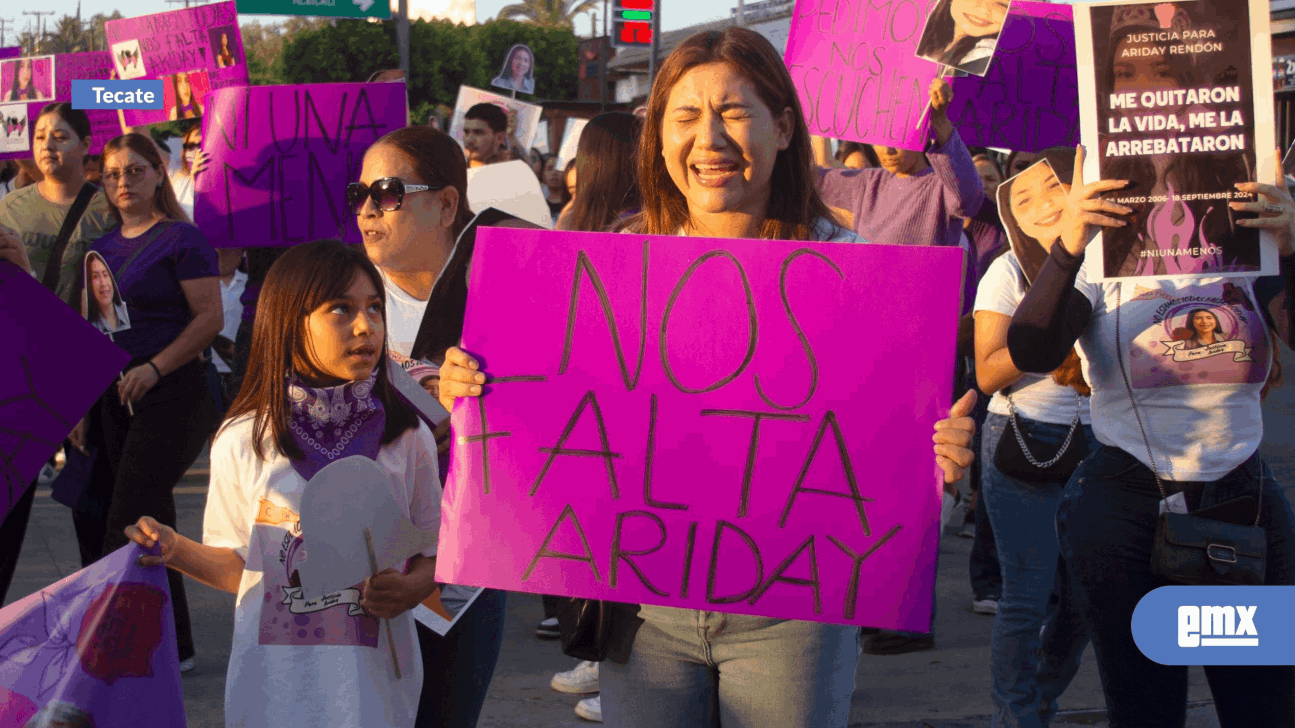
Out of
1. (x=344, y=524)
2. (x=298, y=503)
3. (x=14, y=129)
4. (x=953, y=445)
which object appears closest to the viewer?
(x=953, y=445)

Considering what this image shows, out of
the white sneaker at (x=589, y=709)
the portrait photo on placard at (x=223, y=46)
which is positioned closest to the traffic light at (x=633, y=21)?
the portrait photo on placard at (x=223, y=46)

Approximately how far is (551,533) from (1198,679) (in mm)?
3653

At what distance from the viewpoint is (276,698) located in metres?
2.46

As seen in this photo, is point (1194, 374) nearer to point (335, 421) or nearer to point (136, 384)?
point (335, 421)

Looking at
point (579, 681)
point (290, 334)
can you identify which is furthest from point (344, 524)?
point (579, 681)

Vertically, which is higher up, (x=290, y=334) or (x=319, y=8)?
(x=319, y=8)

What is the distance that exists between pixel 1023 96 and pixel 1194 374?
121 inches

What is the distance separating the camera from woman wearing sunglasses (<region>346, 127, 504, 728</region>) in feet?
9.83

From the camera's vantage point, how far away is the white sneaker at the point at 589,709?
170 inches

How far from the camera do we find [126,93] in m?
8.33

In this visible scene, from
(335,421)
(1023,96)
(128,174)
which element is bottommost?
(335,421)

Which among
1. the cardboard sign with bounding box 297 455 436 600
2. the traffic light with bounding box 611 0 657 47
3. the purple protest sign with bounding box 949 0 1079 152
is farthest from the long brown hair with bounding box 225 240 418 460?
the traffic light with bounding box 611 0 657 47

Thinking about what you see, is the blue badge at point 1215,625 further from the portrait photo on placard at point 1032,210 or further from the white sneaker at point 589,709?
the white sneaker at point 589,709

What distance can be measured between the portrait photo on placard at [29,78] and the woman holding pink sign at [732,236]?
1087 cm
